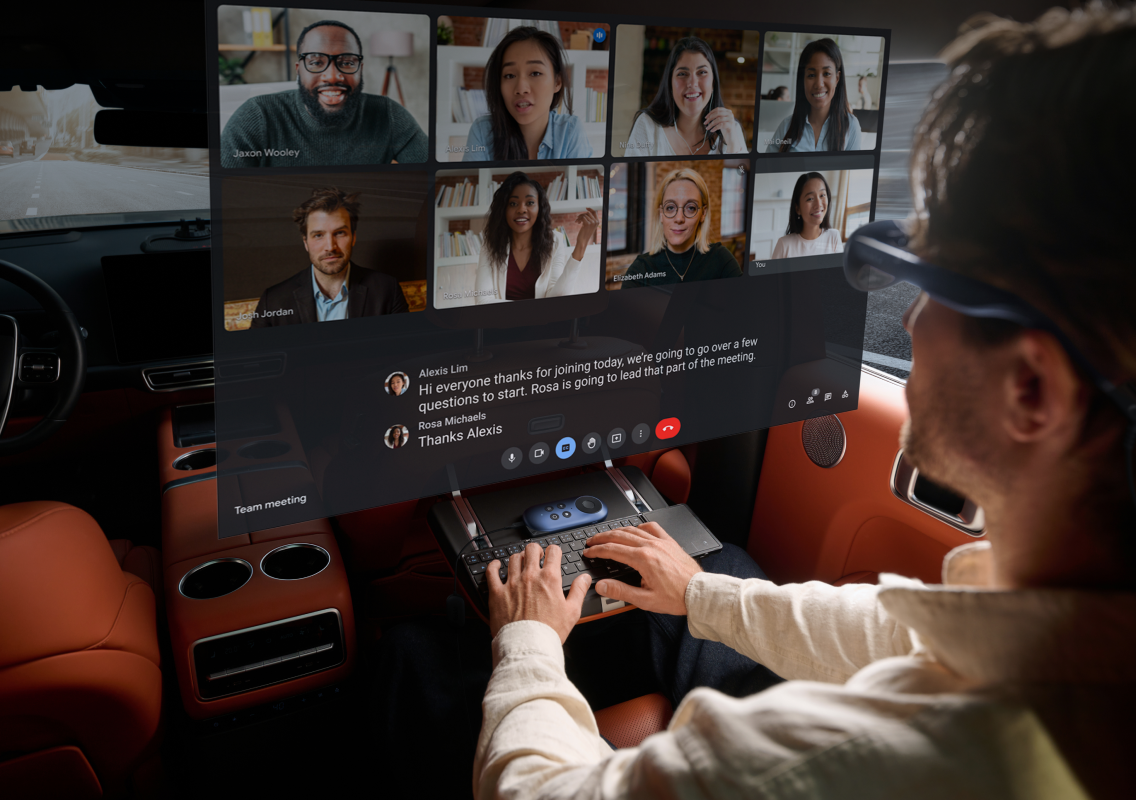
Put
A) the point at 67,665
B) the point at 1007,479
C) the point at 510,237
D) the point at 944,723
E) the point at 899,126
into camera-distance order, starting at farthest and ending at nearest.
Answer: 1. the point at 899,126
2. the point at 510,237
3. the point at 67,665
4. the point at 1007,479
5. the point at 944,723

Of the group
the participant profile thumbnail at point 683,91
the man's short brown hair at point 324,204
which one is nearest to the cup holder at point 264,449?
the man's short brown hair at point 324,204

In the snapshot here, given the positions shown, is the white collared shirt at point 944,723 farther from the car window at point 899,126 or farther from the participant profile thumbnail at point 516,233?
the car window at point 899,126

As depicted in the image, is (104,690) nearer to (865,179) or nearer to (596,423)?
(596,423)

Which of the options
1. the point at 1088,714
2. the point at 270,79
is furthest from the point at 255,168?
the point at 1088,714

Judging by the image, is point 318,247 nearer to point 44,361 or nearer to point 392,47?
point 392,47

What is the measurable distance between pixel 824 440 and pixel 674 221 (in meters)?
0.76

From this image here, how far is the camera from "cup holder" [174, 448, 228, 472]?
1.99 m

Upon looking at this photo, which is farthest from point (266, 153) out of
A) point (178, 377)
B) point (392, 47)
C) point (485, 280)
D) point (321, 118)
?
point (178, 377)

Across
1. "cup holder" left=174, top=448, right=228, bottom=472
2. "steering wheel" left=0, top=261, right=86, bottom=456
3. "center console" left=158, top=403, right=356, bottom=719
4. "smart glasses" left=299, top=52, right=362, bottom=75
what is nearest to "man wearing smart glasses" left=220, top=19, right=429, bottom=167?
"smart glasses" left=299, top=52, right=362, bottom=75

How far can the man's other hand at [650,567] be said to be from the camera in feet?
4.58

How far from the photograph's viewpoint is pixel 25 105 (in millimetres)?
2562

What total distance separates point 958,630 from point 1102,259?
333 mm

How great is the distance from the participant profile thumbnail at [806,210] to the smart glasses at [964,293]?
517mm

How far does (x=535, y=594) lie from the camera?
1.34 meters
